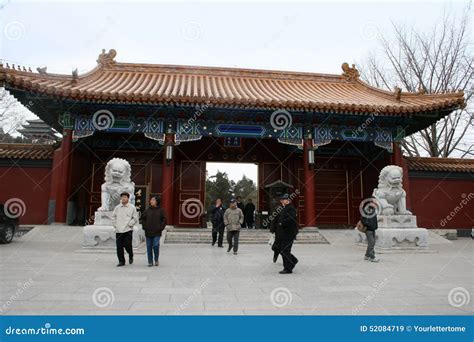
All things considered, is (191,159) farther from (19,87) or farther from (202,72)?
(19,87)

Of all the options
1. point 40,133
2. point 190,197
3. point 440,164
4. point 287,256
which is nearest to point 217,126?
point 190,197

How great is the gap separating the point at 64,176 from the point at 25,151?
91.3 inches

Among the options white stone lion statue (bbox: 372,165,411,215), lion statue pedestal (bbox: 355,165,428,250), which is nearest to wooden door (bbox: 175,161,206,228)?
lion statue pedestal (bbox: 355,165,428,250)

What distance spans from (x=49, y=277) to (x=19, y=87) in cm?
678

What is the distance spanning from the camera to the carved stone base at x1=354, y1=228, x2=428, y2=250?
8.69 meters

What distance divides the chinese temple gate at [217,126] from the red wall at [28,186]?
91cm

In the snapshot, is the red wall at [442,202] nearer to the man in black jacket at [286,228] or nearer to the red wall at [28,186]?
the man in black jacket at [286,228]

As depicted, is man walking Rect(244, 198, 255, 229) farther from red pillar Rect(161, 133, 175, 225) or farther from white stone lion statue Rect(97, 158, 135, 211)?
white stone lion statue Rect(97, 158, 135, 211)

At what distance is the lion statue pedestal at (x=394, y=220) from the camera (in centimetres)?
875

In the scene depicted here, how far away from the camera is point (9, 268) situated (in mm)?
5613

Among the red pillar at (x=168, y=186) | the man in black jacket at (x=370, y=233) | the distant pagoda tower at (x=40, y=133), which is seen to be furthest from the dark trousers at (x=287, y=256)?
the distant pagoda tower at (x=40, y=133)

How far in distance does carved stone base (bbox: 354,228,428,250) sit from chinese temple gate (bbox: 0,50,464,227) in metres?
2.65

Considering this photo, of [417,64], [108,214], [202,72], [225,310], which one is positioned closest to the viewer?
[225,310]

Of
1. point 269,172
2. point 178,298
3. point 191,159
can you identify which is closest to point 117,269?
point 178,298
